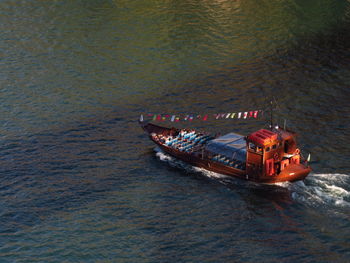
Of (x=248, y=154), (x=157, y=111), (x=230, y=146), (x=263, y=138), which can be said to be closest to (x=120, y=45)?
(x=157, y=111)

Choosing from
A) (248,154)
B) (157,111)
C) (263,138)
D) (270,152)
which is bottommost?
(248,154)

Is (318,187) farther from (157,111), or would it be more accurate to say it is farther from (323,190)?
(157,111)

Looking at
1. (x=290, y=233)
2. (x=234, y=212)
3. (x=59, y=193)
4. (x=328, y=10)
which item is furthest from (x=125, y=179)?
(x=328, y=10)

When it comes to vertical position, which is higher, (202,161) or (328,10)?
(328,10)

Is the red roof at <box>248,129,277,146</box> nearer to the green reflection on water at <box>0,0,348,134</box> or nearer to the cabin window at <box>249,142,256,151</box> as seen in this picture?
the cabin window at <box>249,142,256,151</box>

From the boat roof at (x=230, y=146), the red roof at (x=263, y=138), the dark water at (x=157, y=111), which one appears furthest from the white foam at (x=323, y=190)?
the boat roof at (x=230, y=146)

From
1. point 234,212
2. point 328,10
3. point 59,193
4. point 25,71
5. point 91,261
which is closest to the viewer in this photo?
point 91,261

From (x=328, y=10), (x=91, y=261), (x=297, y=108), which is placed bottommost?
(x=91, y=261)

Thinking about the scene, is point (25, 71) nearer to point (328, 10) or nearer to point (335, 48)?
point (335, 48)

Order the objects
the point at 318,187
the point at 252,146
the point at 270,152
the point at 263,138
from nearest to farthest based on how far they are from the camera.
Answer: the point at 318,187, the point at 263,138, the point at 270,152, the point at 252,146
